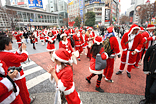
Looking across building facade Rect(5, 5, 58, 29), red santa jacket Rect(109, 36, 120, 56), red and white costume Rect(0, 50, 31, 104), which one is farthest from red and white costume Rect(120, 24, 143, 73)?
building facade Rect(5, 5, 58, 29)

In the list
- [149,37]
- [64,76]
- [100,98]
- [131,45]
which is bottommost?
[100,98]

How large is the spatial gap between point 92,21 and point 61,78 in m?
43.6

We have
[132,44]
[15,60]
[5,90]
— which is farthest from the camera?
[132,44]

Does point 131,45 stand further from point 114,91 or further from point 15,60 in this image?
point 15,60

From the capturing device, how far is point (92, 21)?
1642 inches

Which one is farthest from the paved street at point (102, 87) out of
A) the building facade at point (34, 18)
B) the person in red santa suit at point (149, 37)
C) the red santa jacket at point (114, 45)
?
the building facade at point (34, 18)

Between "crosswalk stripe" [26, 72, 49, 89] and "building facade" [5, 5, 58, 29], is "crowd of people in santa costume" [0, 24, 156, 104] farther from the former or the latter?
"building facade" [5, 5, 58, 29]

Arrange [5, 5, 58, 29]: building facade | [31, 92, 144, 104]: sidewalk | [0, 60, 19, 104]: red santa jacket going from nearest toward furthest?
[0, 60, 19, 104]: red santa jacket, [31, 92, 144, 104]: sidewalk, [5, 5, 58, 29]: building facade

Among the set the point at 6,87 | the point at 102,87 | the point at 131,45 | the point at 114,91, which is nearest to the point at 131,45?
the point at 131,45

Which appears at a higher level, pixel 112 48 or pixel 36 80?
pixel 112 48

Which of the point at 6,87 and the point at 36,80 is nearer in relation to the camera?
the point at 6,87

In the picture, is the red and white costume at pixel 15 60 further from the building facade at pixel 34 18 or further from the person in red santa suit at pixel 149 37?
the building facade at pixel 34 18

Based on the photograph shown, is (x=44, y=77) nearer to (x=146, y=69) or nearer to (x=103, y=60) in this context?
(x=103, y=60)

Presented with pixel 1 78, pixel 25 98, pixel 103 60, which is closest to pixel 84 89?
pixel 103 60
